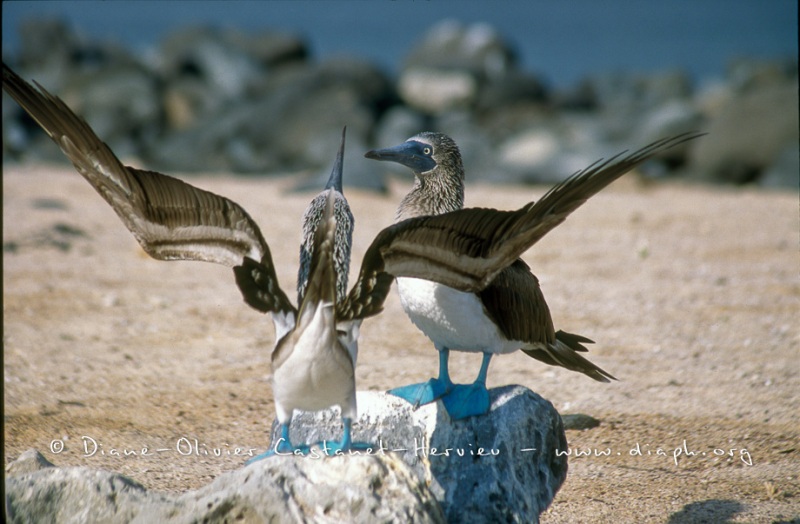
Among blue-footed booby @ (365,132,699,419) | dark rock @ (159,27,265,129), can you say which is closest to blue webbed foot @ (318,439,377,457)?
blue-footed booby @ (365,132,699,419)

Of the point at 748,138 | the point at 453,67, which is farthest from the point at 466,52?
the point at 748,138

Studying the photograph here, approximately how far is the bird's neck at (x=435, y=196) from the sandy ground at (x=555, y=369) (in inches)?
55.9

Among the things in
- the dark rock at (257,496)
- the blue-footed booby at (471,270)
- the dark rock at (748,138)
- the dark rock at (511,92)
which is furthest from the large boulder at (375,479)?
the dark rock at (511,92)

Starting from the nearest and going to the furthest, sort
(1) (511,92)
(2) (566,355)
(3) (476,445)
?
(3) (476,445)
(2) (566,355)
(1) (511,92)

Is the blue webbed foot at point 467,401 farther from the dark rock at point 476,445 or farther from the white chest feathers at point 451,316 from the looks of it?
the white chest feathers at point 451,316

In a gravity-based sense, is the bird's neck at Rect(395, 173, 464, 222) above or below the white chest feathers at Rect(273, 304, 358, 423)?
above

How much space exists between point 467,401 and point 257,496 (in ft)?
3.83

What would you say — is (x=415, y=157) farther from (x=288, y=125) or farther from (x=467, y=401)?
(x=288, y=125)

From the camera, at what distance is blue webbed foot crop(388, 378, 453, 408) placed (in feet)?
12.8

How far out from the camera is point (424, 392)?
3934 mm

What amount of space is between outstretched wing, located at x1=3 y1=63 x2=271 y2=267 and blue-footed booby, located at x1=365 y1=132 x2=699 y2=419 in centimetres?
62

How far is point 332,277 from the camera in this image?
3045mm

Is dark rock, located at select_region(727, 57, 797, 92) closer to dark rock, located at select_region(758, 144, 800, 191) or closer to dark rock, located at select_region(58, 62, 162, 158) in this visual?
dark rock, located at select_region(758, 144, 800, 191)

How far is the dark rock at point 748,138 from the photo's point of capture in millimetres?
16750
